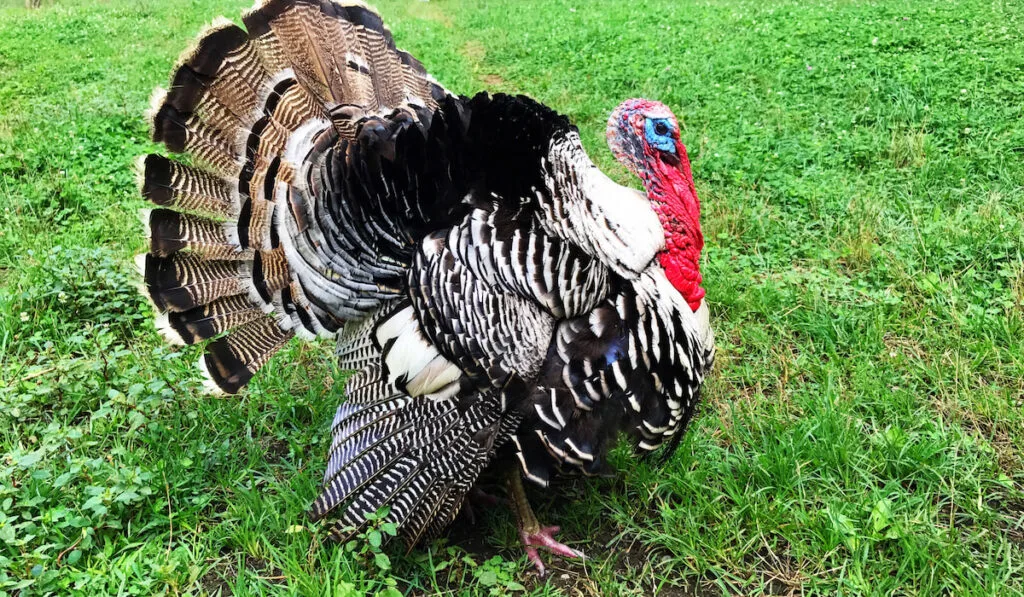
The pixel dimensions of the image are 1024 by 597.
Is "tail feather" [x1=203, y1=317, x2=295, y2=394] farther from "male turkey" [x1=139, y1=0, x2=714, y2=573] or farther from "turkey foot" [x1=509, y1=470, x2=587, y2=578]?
"turkey foot" [x1=509, y1=470, x2=587, y2=578]

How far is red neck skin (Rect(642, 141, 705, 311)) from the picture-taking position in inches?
99.5

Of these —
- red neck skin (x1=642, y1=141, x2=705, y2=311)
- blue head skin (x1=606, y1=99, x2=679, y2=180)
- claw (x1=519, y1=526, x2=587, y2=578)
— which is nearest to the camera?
red neck skin (x1=642, y1=141, x2=705, y2=311)

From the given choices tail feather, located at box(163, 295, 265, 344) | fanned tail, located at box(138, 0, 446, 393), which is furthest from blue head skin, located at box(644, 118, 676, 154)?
tail feather, located at box(163, 295, 265, 344)

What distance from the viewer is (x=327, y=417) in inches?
134

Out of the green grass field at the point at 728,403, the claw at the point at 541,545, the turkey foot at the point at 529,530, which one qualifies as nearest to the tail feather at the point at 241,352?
the green grass field at the point at 728,403

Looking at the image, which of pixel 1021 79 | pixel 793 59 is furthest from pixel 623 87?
pixel 1021 79

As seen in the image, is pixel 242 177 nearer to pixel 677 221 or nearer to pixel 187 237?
pixel 187 237

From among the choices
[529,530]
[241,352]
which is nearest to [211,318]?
[241,352]

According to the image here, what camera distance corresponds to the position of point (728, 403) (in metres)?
3.38

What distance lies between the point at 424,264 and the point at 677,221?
0.96 metres

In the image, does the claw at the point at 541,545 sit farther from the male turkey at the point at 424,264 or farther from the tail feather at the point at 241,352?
the tail feather at the point at 241,352

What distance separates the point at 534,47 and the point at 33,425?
884 centimetres

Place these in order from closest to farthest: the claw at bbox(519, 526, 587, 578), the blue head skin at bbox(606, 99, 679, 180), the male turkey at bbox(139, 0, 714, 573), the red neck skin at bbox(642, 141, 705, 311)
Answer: the male turkey at bbox(139, 0, 714, 573), the red neck skin at bbox(642, 141, 705, 311), the blue head skin at bbox(606, 99, 679, 180), the claw at bbox(519, 526, 587, 578)

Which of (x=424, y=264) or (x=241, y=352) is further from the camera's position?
(x=241, y=352)
